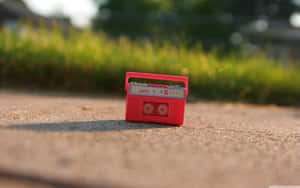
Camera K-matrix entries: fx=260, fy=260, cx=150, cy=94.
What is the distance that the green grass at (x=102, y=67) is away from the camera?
3574 millimetres

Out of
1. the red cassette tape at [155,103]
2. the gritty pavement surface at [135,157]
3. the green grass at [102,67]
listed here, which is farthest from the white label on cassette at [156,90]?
the green grass at [102,67]

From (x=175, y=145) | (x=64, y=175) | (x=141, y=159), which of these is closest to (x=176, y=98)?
(x=175, y=145)

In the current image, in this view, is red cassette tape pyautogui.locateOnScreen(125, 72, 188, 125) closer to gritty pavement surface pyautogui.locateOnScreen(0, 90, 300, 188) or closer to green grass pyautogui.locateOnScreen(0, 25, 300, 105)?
gritty pavement surface pyautogui.locateOnScreen(0, 90, 300, 188)

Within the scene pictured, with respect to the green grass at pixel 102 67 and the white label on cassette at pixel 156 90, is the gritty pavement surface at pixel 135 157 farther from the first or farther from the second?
the green grass at pixel 102 67

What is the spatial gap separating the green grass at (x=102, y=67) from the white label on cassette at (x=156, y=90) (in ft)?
6.69

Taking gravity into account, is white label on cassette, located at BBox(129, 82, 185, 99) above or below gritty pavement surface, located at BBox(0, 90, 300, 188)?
above

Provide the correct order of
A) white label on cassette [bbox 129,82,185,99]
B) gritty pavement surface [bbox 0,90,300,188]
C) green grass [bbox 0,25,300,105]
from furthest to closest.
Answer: green grass [bbox 0,25,300,105] < white label on cassette [bbox 129,82,185,99] < gritty pavement surface [bbox 0,90,300,188]

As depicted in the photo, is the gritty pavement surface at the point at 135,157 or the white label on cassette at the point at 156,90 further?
the white label on cassette at the point at 156,90

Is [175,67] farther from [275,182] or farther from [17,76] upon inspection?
[275,182]

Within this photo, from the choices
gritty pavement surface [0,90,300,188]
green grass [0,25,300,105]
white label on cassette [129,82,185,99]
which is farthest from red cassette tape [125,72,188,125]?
green grass [0,25,300,105]

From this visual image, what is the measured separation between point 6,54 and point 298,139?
3553 millimetres

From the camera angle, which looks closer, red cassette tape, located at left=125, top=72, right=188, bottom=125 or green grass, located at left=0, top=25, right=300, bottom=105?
red cassette tape, located at left=125, top=72, right=188, bottom=125

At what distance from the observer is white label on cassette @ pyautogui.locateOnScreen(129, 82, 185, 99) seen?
159 centimetres

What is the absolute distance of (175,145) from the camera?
115 cm
